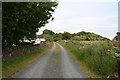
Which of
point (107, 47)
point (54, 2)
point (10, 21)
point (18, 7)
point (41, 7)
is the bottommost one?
point (107, 47)

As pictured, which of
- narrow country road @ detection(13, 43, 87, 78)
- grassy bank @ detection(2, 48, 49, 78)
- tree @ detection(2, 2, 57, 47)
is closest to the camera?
narrow country road @ detection(13, 43, 87, 78)

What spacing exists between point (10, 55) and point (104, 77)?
1207 cm

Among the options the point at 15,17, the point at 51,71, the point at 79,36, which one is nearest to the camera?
the point at 51,71

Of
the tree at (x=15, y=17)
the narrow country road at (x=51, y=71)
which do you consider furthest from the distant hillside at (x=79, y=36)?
the narrow country road at (x=51, y=71)

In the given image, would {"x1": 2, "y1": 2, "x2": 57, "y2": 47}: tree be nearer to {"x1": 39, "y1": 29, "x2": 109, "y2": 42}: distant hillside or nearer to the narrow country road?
the narrow country road

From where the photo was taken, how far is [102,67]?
10805 millimetres

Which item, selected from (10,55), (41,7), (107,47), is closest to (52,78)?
(107,47)

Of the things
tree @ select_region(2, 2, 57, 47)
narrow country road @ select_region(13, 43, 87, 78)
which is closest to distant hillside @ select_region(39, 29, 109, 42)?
tree @ select_region(2, 2, 57, 47)

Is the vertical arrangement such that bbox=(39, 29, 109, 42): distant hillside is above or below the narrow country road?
above

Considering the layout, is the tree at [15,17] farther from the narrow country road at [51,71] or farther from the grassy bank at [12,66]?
the narrow country road at [51,71]

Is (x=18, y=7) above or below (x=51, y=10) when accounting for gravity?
below

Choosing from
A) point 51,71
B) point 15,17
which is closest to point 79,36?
point 15,17

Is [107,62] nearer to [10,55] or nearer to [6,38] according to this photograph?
[6,38]

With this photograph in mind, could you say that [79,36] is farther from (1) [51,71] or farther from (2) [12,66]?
(1) [51,71]
